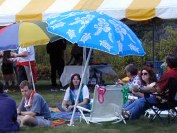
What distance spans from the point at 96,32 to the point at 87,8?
516 centimetres

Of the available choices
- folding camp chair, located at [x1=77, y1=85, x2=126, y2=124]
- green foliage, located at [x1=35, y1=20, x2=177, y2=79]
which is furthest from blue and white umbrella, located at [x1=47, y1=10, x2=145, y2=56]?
green foliage, located at [x1=35, y1=20, x2=177, y2=79]

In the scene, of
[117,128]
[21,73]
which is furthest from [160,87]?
[21,73]

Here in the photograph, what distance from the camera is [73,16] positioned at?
734 centimetres

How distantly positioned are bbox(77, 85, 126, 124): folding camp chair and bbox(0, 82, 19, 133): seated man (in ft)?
4.14

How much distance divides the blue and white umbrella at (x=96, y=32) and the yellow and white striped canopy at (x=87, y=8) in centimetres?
413

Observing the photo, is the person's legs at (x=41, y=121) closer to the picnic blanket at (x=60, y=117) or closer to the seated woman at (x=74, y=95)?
the picnic blanket at (x=60, y=117)

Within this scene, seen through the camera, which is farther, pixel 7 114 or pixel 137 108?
pixel 137 108

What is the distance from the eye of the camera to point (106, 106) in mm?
7789

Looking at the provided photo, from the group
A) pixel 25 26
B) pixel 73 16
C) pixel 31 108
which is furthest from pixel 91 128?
pixel 25 26

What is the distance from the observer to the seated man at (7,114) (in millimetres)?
6734

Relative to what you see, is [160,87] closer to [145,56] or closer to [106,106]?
[106,106]

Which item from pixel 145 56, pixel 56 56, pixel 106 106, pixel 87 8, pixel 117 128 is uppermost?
pixel 87 8

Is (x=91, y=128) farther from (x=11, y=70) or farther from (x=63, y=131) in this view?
(x=11, y=70)

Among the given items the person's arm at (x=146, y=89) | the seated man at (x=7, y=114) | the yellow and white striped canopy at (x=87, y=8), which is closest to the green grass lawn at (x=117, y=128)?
the seated man at (x=7, y=114)
